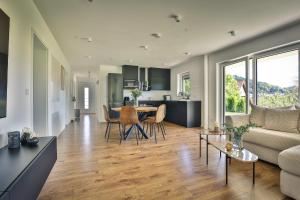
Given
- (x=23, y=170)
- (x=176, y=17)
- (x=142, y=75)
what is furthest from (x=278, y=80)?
(x=142, y=75)

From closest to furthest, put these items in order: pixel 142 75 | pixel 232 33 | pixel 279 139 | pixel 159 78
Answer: pixel 279 139 < pixel 232 33 < pixel 142 75 < pixel 159 78

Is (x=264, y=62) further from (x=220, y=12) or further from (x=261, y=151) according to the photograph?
(x=261, y=151)

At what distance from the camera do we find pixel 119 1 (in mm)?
2291

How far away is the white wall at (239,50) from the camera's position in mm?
3082

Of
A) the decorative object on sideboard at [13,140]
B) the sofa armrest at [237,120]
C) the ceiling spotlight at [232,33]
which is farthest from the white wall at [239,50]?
the decorative object on sideboard at [13,140]

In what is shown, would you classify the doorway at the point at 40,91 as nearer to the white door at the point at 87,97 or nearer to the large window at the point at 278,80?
the large window at the point at 278,80

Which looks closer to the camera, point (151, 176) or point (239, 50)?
point (151, 176)

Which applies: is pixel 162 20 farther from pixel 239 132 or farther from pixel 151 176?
pixel 151 176

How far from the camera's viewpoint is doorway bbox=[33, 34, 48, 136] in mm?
3082

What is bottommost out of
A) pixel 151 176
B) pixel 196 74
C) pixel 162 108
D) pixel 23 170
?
pixel 151 176

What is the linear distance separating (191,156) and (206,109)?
289 cm

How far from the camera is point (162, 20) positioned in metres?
2.86

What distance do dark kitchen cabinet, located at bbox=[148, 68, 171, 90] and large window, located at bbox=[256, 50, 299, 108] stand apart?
4.30m

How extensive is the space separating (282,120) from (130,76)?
552 centimetres
